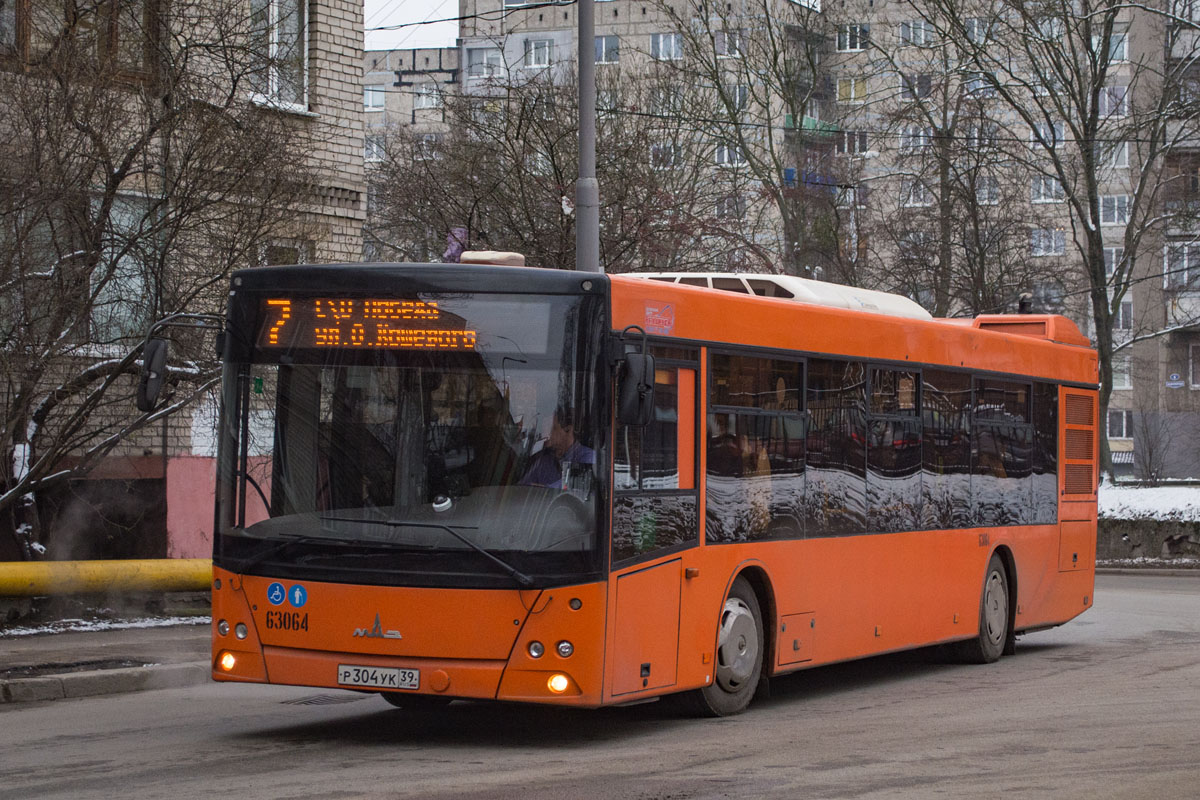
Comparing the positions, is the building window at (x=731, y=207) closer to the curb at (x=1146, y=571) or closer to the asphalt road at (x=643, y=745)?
the curb at (x=1146, y=571)

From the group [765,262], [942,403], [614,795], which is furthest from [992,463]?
[765,262]

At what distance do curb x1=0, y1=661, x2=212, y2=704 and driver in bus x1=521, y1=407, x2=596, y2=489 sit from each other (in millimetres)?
4728

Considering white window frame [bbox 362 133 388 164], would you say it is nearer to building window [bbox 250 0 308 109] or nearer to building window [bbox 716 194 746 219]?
building window [bbox 716 194 746 219]

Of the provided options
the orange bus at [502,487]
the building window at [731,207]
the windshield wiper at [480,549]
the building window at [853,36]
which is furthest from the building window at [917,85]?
the windshield wiper at [480,549]

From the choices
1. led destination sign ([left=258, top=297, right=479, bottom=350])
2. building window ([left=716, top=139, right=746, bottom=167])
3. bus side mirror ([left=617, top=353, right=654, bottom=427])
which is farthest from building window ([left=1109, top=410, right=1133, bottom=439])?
led destination sign ([left=258, top=297, right=479, bottom=350])

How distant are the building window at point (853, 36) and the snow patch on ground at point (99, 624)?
25408 millimetres

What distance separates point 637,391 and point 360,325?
1615 millimetres

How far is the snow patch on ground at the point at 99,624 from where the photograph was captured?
16.3 m

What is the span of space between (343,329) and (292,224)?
650cm

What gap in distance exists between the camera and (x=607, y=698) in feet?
32.2

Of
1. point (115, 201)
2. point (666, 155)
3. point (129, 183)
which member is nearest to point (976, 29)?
point (666, 155)

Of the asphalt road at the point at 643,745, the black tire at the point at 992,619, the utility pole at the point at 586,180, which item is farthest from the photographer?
the utility pole at the point at 586,180

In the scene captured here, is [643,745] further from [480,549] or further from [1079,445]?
[1079,445]

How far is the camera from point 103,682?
13055 millimetres
